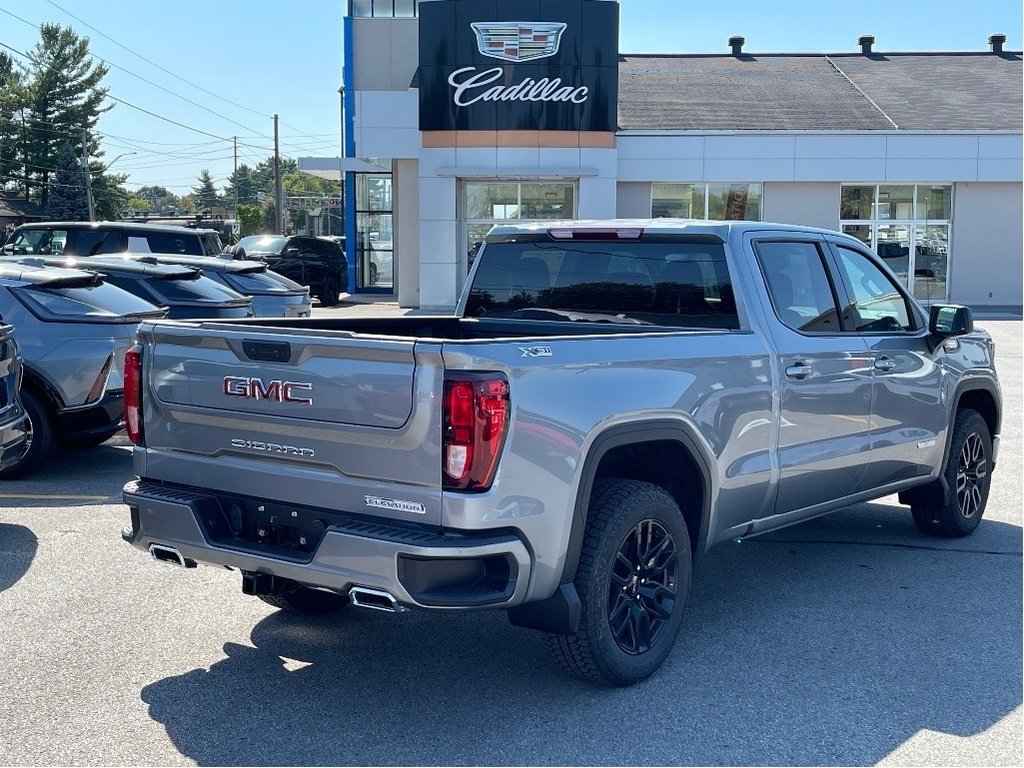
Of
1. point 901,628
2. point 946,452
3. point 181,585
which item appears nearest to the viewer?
point 901,628

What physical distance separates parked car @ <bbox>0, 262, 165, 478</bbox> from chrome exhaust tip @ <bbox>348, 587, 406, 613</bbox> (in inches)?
216

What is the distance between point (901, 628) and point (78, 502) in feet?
18.6

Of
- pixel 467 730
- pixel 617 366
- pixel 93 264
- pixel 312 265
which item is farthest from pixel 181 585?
pixel 312 265

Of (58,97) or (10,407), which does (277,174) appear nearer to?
(58,97)

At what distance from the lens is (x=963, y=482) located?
7.38 metres

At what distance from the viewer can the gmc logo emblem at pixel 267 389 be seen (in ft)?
14.3

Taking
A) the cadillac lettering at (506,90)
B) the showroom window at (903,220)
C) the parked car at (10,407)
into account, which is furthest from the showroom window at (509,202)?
the parked car at (10,407)

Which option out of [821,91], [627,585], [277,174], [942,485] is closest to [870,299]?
[942,485]

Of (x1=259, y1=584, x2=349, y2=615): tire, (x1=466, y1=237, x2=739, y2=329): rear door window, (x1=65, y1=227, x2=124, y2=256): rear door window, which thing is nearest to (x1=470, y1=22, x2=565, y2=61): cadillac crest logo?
(x1=65, y1=227, x2=124, y2=256): rear door window

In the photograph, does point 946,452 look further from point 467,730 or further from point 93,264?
point 93,264

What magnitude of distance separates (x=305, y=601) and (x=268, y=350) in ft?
5.56

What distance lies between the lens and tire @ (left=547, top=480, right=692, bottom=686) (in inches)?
179

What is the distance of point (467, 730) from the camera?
4.38 m

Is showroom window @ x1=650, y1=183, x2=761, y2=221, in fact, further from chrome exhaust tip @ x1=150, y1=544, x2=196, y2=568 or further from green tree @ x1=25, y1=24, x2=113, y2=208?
green tree @ x1=25, y1=24, x2=113, y2=208
